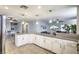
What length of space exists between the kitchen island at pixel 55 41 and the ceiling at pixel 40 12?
1.41 ft

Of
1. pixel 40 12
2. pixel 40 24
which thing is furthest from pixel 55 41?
pixel 40 12

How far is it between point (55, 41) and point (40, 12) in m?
0.97

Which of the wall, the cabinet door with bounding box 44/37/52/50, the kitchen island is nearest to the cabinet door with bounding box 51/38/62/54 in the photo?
the kitchen island

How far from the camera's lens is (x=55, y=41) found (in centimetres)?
216

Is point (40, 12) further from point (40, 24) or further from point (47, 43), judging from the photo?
point (47, 43)

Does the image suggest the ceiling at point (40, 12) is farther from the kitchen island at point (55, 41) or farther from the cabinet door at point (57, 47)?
the cabinet door at point (57, 47)

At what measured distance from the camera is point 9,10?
1.38 metres

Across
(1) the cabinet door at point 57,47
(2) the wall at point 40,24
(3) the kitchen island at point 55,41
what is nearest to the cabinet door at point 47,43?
(3) the kitchen island at point 55,41

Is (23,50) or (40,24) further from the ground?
(40,24)

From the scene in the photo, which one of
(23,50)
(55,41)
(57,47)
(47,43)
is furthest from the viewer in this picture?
(55,41)

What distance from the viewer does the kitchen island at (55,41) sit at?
162 cm

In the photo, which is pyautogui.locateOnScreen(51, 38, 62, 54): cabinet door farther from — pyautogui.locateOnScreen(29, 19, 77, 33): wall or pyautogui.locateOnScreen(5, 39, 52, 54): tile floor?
pyautogui.locateOnScreen(29, 19, 77, 33): wall

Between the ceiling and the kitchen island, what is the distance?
1.41 ft
